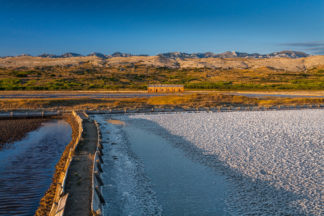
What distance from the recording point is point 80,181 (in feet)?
41.2

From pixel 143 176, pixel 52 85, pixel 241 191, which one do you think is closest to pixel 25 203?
pixel 143 176

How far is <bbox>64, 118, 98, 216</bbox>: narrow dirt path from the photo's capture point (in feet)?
33.3

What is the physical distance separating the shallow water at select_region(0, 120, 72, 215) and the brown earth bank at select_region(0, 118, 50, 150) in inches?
33.7

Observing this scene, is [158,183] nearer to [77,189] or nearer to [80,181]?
[80,181]

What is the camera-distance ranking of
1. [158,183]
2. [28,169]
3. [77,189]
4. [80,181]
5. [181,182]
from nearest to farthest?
[77,189], [80,181], [158,183], [181,182], [28,169]

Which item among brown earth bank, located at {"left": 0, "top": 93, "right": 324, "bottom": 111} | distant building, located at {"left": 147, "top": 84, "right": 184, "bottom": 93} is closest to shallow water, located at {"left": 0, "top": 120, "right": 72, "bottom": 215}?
brown earth bank, located at {"left": 0, "top": 93, "right": 324, "bottom": 111}

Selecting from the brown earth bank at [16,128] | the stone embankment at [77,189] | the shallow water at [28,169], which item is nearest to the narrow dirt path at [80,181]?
the stone embankment at [77,189]

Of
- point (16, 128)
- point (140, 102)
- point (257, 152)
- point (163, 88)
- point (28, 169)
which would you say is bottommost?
point (28, 169)

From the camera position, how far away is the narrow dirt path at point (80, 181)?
33.3 ft

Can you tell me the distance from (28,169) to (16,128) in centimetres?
1511

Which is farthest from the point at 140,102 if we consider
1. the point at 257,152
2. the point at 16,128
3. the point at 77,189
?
the point at 77,189

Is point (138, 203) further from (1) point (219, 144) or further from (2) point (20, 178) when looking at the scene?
(1) point (219, 144)

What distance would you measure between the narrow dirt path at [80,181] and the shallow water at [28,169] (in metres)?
1.65

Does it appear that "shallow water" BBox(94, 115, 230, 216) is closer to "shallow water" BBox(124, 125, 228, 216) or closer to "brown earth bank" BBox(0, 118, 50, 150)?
"shallow water" BBox(124, 125, 228, 216)
